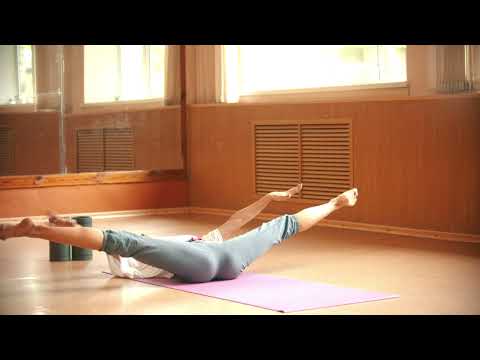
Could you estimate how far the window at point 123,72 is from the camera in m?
7.49

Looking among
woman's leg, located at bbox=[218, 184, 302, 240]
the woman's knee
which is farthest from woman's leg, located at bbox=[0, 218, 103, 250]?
woman's leg, located at bbox=[218, 184, 302, 240]

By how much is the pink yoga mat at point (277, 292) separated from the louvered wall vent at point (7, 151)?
2937 millimetres

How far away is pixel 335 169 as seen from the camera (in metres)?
6.68

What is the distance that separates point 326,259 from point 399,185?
1.26 meters

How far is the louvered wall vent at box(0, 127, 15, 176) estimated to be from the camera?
6.92m

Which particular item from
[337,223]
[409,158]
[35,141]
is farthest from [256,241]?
[35,141]

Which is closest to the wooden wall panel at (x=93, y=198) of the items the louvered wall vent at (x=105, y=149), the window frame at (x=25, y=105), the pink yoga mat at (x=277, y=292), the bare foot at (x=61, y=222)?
the louvered wall vent at (x=105, y=149)

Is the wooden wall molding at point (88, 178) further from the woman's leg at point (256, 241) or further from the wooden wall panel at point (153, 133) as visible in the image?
the woman's leg at point (256, 241)

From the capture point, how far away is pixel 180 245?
4.13 meters
